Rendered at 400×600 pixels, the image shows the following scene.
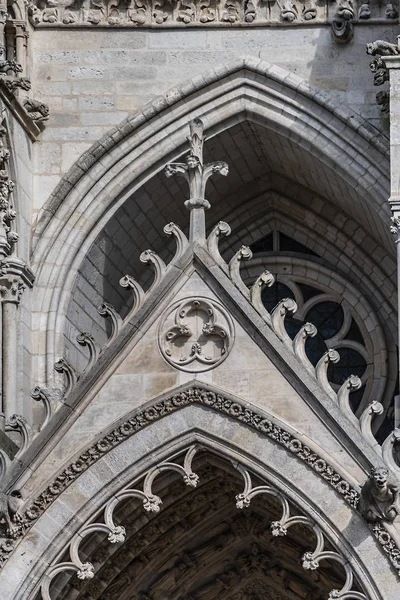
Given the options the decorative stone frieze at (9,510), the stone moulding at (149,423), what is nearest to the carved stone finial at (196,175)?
the stone moulding at (149,423)

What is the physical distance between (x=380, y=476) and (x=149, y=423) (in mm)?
1628

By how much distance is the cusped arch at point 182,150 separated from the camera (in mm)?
17047

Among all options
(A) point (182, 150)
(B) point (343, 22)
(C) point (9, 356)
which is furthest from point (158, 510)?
(B) point (343, 22)

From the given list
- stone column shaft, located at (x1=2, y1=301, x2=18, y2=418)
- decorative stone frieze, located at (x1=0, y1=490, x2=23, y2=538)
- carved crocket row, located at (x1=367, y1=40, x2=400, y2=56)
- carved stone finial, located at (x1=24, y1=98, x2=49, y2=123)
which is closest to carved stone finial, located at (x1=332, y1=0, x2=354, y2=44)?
carved crocket row, located at (x1=367, y1=40, x2=400, y2=56)

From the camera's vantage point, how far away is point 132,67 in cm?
1761

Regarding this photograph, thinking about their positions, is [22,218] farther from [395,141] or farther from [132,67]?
[395,141]

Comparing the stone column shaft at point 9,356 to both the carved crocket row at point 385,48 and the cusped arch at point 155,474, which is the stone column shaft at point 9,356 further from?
the carved crocket row at point 385,48

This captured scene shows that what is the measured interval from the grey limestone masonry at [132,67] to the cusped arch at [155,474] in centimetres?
308

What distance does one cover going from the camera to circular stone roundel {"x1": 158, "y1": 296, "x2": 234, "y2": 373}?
1495 cm

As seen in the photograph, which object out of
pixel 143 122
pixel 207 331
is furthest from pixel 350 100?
pixel 207 331

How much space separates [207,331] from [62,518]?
1524 mm

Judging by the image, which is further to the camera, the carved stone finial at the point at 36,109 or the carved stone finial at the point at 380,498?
the carved stone finial at the point at 36,109

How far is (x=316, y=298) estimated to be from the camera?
18281mm

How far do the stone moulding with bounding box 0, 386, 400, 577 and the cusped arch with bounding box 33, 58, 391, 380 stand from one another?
223 centimetres
